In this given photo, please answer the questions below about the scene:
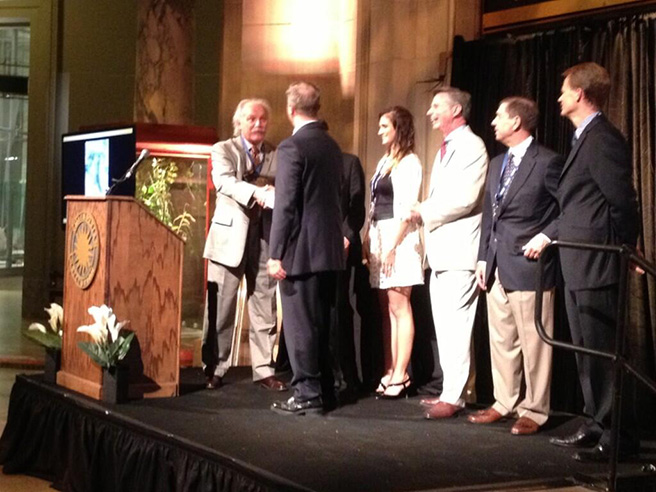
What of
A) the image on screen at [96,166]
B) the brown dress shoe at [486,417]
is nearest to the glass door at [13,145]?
the image on screen at [96,166]

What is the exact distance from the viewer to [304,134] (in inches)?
201

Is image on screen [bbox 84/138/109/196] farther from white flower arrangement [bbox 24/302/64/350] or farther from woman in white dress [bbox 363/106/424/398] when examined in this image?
woman in white dress [bbox 363/106/424/398]

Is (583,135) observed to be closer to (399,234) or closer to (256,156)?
(399,234)

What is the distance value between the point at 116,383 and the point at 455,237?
5.77 ft

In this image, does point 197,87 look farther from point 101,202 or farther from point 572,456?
point 572,456

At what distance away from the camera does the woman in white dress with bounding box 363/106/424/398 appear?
5.58 m

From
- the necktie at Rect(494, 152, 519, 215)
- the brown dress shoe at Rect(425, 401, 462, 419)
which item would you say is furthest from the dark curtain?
the necktie at Rect(494, 152, 519, 215)

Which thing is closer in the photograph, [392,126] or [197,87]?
[392,126]

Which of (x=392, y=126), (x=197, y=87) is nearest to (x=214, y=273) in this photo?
(x=392, y=126)

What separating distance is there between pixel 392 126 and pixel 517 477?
7.00 feet

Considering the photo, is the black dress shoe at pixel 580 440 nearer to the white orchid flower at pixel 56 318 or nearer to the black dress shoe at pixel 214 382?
the black dress shoe at pixel 214 382

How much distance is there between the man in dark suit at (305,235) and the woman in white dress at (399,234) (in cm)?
→ 51

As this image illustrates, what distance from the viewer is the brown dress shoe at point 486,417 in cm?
510

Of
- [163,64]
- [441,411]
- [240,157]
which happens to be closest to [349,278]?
[240,157]
